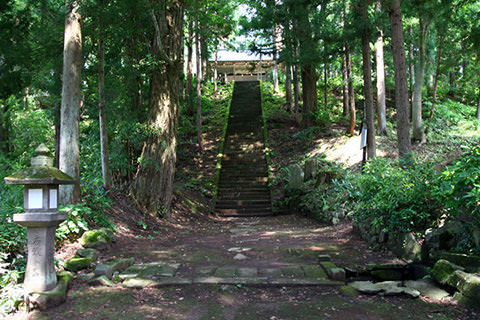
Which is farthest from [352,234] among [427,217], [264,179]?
[264,179]

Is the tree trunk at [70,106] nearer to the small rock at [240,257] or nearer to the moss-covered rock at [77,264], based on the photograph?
the moss-covered rock at [77,264]

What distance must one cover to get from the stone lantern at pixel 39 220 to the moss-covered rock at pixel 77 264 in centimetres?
79

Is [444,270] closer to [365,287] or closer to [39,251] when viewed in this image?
[365,287]

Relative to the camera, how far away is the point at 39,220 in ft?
13.0

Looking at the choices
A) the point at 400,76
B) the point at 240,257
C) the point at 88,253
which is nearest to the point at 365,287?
the point at 240,257

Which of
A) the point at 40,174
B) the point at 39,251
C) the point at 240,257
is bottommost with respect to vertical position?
the point at 240,257

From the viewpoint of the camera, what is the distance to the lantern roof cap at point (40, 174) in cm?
396

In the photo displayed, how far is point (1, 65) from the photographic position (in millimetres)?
11023

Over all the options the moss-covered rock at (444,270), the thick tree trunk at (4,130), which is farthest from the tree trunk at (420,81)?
the thick tree trunk at (4,130)

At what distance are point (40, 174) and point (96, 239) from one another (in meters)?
2.39

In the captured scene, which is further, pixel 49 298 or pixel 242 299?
pixel 242 299

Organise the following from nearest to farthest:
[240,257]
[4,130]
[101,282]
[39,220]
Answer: [39,220] → [101,282] → [240,257] → [4,130]

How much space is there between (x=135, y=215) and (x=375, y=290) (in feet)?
20.7

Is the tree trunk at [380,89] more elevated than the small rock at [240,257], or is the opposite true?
the tree trunk at [380,89]
